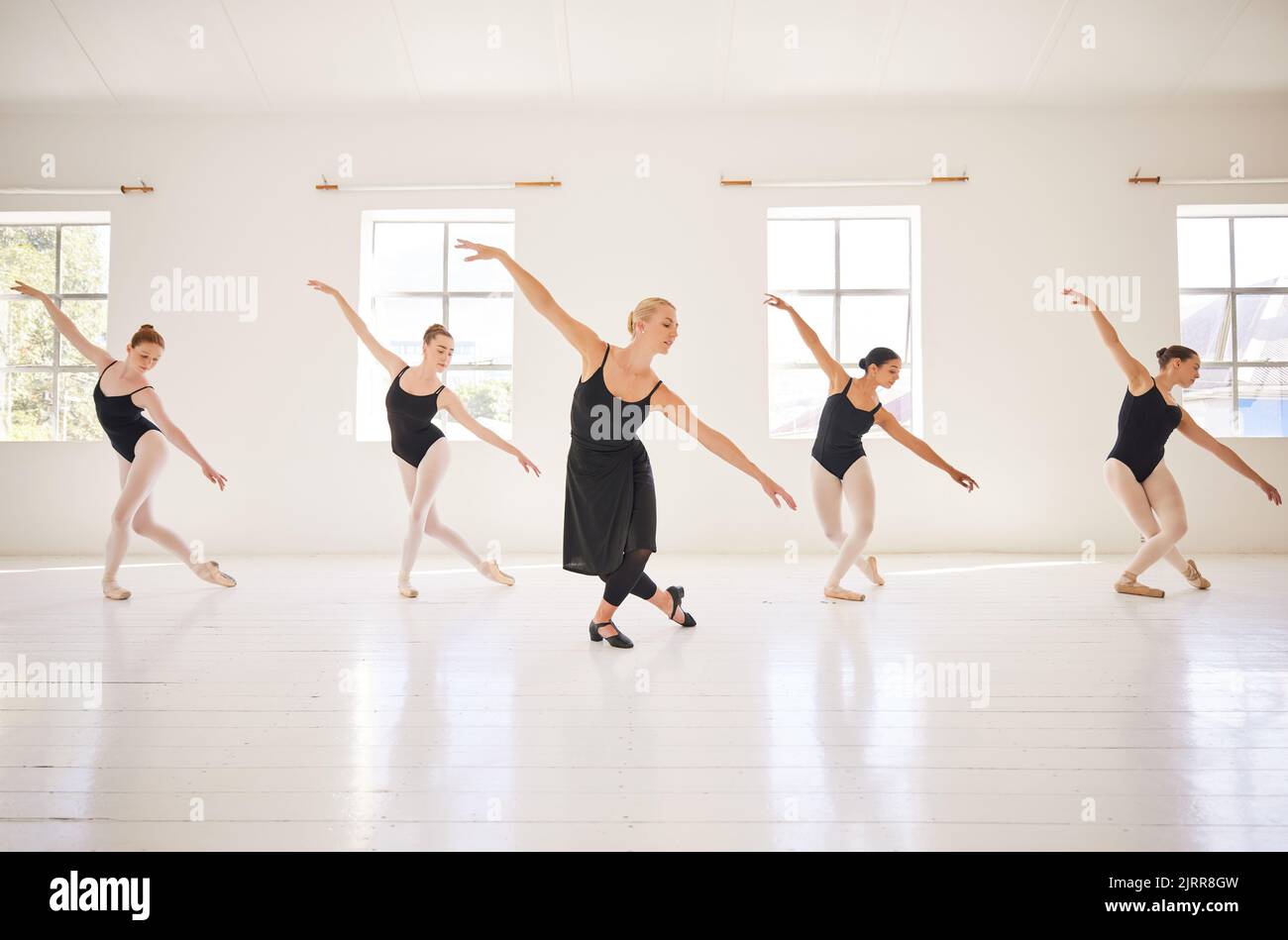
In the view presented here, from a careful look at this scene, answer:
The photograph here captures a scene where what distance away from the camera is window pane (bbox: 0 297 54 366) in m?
6.11

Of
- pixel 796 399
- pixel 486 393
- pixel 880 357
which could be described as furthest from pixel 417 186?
pixel 880 357

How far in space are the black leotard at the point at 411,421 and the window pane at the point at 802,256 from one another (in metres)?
3.35

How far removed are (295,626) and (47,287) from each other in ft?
16.5

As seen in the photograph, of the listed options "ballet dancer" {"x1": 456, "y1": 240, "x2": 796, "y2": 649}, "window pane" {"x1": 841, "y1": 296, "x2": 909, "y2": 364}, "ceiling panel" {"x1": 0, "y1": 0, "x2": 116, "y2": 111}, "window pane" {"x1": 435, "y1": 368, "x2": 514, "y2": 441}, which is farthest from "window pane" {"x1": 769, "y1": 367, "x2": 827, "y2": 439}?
"ceiling panel" {"x1": 0, "y1": 0, "x2": 116, "y2": 111}

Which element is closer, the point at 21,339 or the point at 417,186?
the point at 417,186

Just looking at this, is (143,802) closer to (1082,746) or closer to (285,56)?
(1082,746)

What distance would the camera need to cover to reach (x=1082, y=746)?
68.4 inches

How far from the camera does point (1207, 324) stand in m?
6.13

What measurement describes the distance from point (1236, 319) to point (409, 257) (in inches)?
269

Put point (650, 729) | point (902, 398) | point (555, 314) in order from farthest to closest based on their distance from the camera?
point (902, 398)
point (555, 314)
point (650, 729)

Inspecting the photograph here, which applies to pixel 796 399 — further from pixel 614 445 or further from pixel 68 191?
pixel 68 191

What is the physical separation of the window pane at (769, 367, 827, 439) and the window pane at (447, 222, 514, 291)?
2387 millimetres

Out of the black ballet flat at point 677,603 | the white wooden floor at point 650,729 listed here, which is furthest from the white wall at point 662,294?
the black ballet flat at point 677,603
